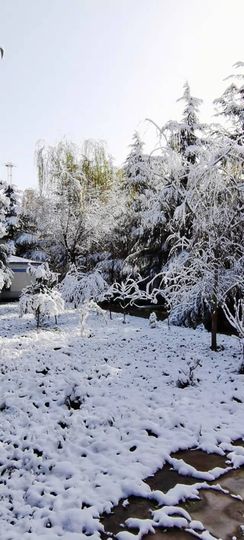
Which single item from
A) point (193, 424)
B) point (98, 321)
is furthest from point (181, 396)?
point (98, 321)

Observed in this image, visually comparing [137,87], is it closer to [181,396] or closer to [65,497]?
[181,396]

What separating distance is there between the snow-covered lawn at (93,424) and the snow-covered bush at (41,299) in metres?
2.07

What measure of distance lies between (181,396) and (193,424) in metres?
0.85

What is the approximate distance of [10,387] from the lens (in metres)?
5.32

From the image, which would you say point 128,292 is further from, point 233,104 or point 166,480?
point 166,480

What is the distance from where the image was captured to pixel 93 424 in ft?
13.6

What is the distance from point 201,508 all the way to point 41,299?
7.61 meters

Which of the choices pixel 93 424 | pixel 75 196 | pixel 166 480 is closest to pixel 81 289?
pixel 75 196

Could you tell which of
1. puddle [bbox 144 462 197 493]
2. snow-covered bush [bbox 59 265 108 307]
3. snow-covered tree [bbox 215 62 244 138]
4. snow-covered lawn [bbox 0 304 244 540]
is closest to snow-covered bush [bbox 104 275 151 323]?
snow-covered bush [bbox 59 265 108 307]

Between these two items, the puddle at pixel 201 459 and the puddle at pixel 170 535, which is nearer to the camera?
the puddle at pixel 170 535

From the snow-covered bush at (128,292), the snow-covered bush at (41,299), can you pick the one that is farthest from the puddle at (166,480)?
the snow-covered bush at (41,299)

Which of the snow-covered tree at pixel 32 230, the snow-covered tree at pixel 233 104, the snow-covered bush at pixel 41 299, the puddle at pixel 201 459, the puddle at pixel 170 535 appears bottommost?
the puddle at pixel 170 535

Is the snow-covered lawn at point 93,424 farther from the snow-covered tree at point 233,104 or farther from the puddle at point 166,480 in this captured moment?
the snow-covered tree at point 233,104

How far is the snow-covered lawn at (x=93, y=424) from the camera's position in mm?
2764
